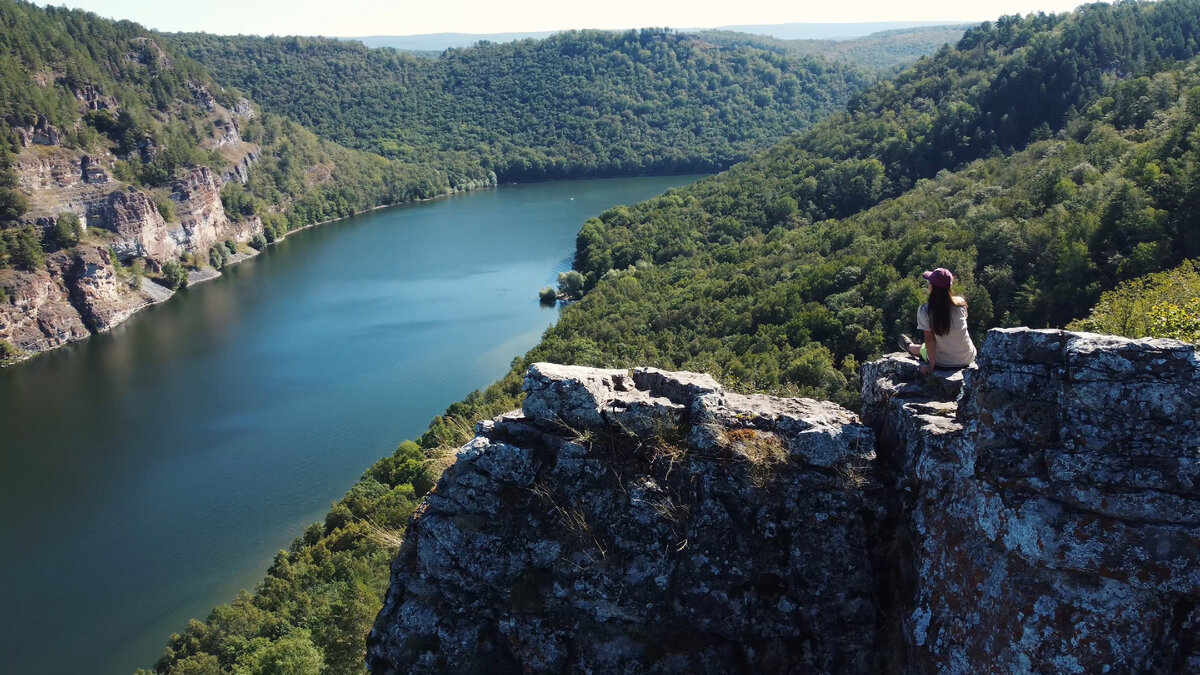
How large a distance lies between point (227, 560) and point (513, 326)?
1203 inches

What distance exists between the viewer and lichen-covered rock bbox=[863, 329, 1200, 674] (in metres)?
5.33

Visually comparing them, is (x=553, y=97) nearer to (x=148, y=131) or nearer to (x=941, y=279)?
(x=148, y=131)

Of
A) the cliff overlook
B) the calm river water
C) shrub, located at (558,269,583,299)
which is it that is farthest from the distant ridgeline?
the cliff overlook

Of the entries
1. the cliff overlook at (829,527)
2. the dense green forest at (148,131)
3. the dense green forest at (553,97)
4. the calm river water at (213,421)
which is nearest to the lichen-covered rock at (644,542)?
the cliff overlook at (829,527)

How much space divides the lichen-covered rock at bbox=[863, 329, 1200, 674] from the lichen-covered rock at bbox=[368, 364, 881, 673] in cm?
86

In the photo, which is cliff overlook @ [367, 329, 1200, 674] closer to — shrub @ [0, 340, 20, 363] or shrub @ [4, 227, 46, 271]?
shrub @ [0, 340, 20, 363]

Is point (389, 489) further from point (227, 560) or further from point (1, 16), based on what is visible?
point (1, 16)

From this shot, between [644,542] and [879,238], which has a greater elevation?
[644,542]

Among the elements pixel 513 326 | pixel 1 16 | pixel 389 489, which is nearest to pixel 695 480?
pixel 389 489

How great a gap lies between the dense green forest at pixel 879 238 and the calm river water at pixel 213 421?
4811 mm

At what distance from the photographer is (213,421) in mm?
43094

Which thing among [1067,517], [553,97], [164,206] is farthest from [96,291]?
[553,97]

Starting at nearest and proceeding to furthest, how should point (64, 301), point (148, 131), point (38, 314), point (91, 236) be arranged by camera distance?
point (38, 314), point (64, 301), point (91, 236), point (148, 131)

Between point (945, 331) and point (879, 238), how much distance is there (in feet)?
122
